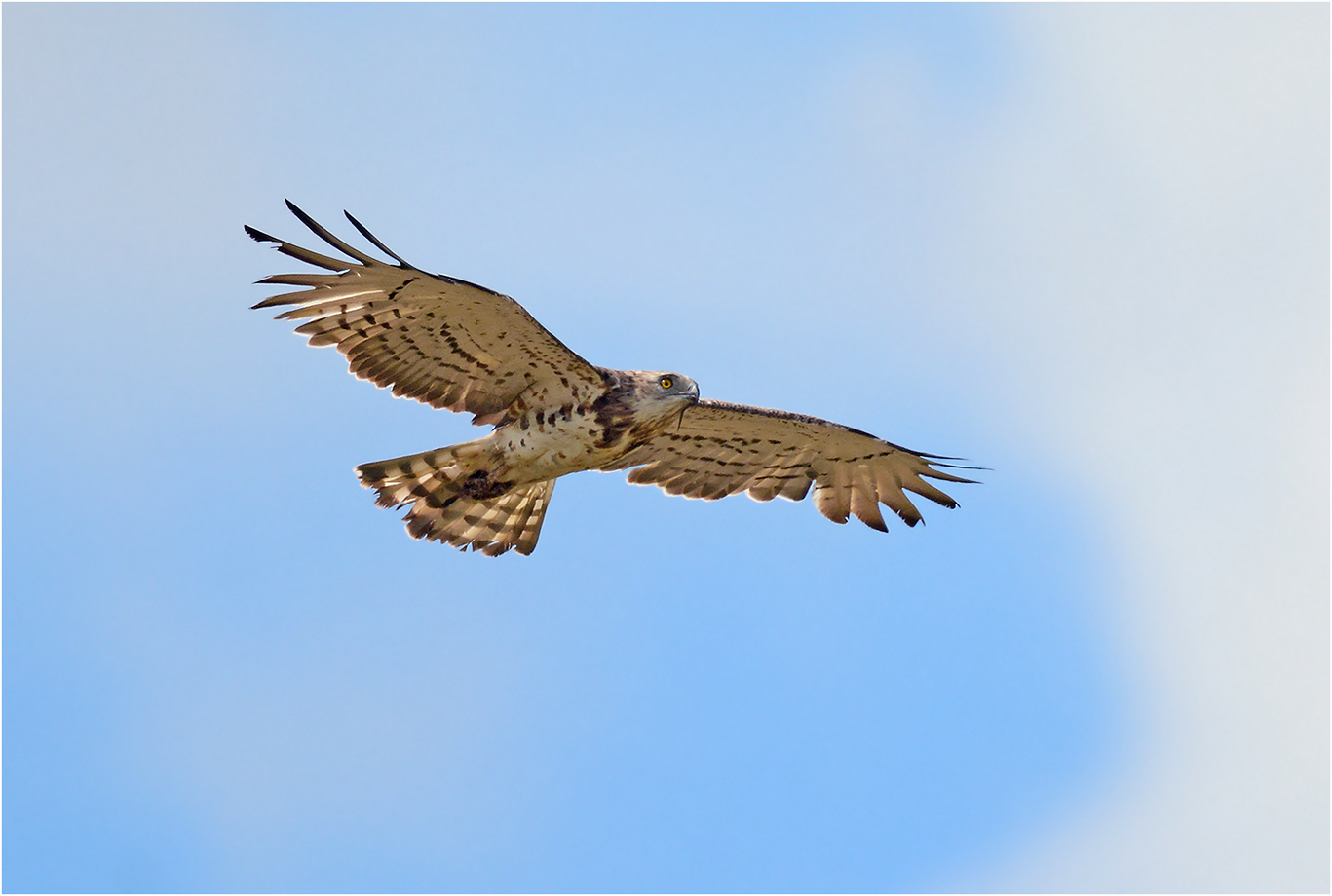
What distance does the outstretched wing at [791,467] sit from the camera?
14.1 metres

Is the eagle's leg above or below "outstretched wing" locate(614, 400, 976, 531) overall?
below

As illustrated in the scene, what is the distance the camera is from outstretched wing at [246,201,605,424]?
12.2 m

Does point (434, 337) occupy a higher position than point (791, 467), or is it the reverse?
point (791, 467)

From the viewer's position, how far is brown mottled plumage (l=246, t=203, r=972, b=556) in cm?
1239

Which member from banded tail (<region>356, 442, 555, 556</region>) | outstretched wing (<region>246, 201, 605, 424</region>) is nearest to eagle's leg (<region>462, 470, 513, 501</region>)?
banded tail (<region>356, 442, 555, 556</region>)

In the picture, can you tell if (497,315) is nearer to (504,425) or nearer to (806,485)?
(504,425)

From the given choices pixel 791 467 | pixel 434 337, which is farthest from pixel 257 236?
pixel 791 467

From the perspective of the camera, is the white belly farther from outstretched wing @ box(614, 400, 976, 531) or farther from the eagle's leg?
outstretched wing @ box(614, 400, 976, 531)

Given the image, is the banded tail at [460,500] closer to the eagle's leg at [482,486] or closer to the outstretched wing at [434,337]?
the eagle's leg at [482,486]

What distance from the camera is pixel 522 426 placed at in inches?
519

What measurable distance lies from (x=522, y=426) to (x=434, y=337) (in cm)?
105

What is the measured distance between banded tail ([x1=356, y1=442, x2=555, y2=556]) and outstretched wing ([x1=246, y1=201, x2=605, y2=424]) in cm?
51

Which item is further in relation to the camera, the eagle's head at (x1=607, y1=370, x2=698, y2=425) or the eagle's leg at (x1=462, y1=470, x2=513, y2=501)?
the eagle's leg at (x1=462, y1=470, x2=513, y2=501)

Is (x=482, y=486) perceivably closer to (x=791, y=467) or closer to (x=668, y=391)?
(x=668, y=391)
